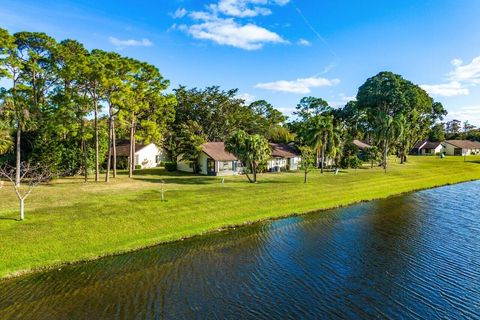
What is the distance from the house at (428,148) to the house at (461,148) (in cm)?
245

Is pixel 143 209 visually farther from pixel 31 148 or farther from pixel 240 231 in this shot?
pixel 31 148

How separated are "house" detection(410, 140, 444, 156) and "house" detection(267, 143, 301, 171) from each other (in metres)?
80.0

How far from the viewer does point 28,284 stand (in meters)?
17.6

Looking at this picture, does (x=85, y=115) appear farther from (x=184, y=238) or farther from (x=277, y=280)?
(x=277, y=280)

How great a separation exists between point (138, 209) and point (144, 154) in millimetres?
39532

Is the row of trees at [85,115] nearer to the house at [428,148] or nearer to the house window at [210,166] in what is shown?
the house window at [210,166]

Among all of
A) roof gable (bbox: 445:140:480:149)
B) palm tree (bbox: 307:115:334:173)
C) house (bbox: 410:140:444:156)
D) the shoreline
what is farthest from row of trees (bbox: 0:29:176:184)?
roof gable (bbox: 445:140:480:149)

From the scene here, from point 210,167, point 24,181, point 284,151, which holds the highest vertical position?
point 284,151

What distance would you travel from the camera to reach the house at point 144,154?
62072mm

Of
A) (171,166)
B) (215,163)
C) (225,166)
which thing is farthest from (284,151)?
(171,166)

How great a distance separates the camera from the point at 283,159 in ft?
212

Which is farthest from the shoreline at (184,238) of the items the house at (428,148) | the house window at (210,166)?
the house at (428,148)

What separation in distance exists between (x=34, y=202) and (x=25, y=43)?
809 inches

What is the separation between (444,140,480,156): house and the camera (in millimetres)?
118850
